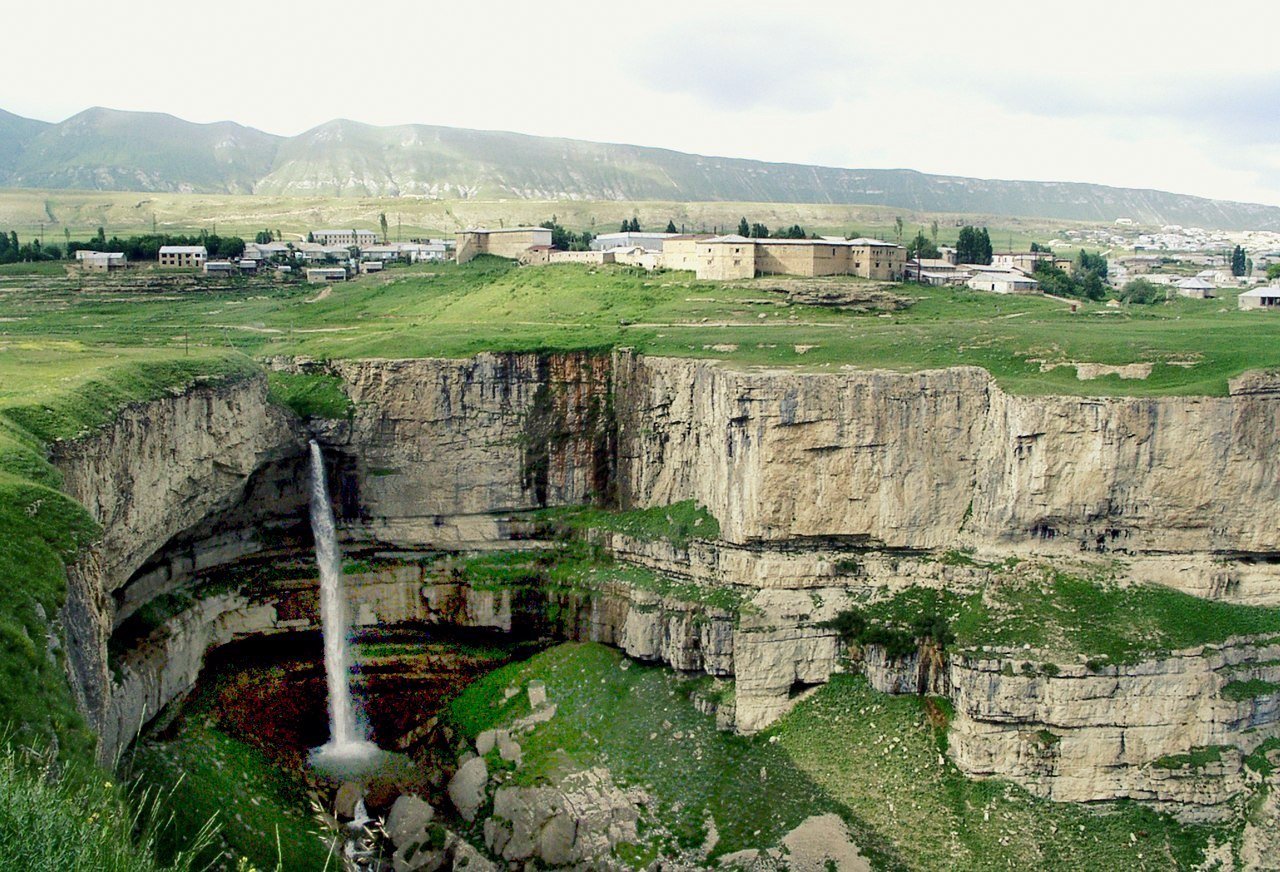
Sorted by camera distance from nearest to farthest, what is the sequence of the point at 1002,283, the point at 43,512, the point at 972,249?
the point at 43,512, the point at 1002,283, the point at 972,249

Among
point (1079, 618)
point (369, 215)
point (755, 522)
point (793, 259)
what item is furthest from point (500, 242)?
point (369, 215)

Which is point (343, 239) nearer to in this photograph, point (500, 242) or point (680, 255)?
point (500, 242)

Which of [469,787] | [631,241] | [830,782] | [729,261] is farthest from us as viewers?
[631,241]

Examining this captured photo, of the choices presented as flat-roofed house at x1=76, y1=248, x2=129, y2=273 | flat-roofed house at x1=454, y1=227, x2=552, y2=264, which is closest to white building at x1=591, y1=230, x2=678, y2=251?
flat-roofed house at x1=454, y1=227, x2=552, y2=264

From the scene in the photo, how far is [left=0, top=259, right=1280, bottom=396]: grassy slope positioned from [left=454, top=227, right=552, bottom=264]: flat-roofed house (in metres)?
3.68

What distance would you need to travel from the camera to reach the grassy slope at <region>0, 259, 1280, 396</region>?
132ft

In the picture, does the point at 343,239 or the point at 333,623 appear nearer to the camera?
the point at 333,623

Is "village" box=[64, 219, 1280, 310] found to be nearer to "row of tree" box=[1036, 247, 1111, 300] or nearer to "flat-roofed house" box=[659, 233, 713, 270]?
"flat-roofed house" box=[659, 233, 713, 270]

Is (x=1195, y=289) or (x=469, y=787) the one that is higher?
(x=1195, y=289)

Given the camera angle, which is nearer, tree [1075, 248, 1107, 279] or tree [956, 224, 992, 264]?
tree [956, 224, 992, 264]

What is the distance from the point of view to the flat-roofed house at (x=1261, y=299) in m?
60.5

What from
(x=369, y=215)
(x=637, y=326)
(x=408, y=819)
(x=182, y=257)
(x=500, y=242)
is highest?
(x=369, y=215)

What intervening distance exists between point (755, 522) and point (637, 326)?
14.9 meters

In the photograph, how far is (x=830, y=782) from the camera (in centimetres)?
3438
